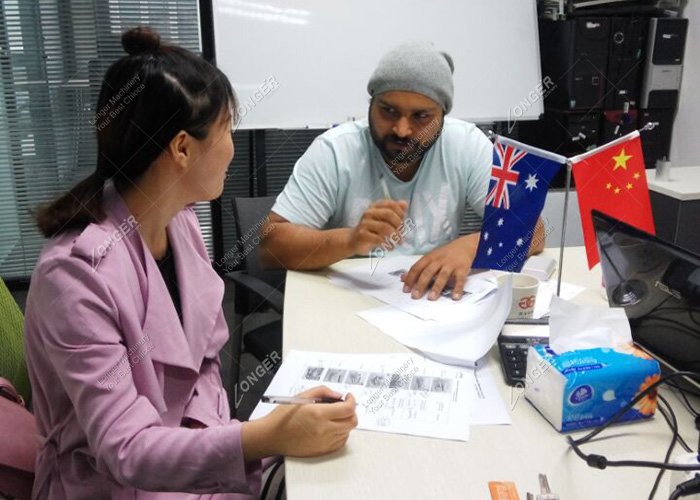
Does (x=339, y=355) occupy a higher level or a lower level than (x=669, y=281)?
lower

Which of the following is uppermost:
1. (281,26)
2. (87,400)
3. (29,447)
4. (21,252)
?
(281,26)

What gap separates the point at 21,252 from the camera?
132 inches

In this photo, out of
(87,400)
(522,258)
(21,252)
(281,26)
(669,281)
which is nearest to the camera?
(87,400)

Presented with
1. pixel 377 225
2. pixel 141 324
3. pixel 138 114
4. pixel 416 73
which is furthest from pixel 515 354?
pixel 416 73

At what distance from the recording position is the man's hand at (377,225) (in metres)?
1.39

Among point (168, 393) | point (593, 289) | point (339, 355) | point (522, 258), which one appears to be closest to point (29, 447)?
point (168, 393)

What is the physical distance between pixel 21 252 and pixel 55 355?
2.93m

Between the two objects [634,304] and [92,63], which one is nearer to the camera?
[634,304]

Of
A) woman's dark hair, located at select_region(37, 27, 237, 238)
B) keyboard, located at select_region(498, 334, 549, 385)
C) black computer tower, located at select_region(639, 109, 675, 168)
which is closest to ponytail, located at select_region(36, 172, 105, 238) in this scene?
woman's dark hair, located at select_region(37, 27, 237, 238)

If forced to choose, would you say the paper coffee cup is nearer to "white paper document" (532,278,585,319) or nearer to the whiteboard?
"white paper document" (532,278,585,319)

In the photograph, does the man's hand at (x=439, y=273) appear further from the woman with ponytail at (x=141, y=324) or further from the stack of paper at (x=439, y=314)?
the woman with ponytail at (x=141, y=324)

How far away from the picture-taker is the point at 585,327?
3.22ft

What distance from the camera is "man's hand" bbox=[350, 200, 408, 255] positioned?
139 centimetres

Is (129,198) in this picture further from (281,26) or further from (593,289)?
(281,26)
